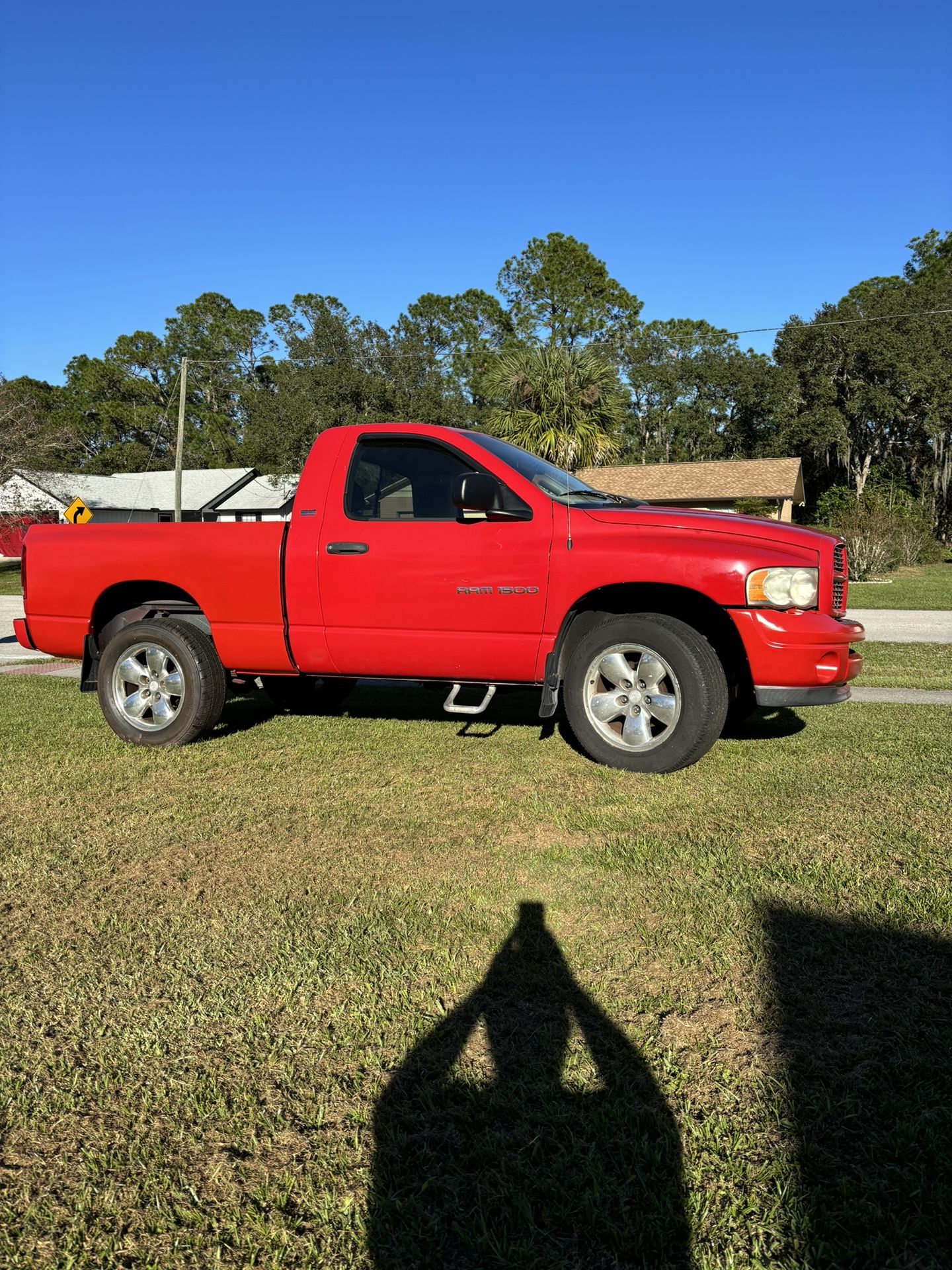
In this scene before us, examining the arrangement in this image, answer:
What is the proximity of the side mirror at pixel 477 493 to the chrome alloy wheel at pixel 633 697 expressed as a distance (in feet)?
3.53

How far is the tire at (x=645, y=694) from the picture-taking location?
497 cm

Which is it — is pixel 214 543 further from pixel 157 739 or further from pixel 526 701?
pixel 526 701

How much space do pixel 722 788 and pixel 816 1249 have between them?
10.4 feet

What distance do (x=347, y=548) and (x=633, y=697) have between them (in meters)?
1.92

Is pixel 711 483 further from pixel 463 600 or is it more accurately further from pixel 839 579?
pixel 463 600

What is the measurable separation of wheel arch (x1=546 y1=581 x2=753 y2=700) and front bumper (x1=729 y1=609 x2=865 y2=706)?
168 mm

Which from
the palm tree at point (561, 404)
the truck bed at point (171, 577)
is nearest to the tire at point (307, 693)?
the truck bed at point (171, 577)

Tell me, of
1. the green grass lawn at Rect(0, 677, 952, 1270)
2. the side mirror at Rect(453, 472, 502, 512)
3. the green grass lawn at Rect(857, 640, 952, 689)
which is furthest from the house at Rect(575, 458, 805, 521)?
the green grass lawn at Rect(0, 677, 952, 1270)

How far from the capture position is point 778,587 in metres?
4.93

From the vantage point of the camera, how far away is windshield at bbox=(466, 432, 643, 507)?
18.3 feet

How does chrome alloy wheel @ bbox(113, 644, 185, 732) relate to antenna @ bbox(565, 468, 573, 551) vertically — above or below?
below

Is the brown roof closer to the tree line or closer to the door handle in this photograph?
the tree line

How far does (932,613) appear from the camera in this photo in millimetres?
15336

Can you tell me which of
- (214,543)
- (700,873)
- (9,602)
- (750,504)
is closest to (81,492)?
(9,602)
